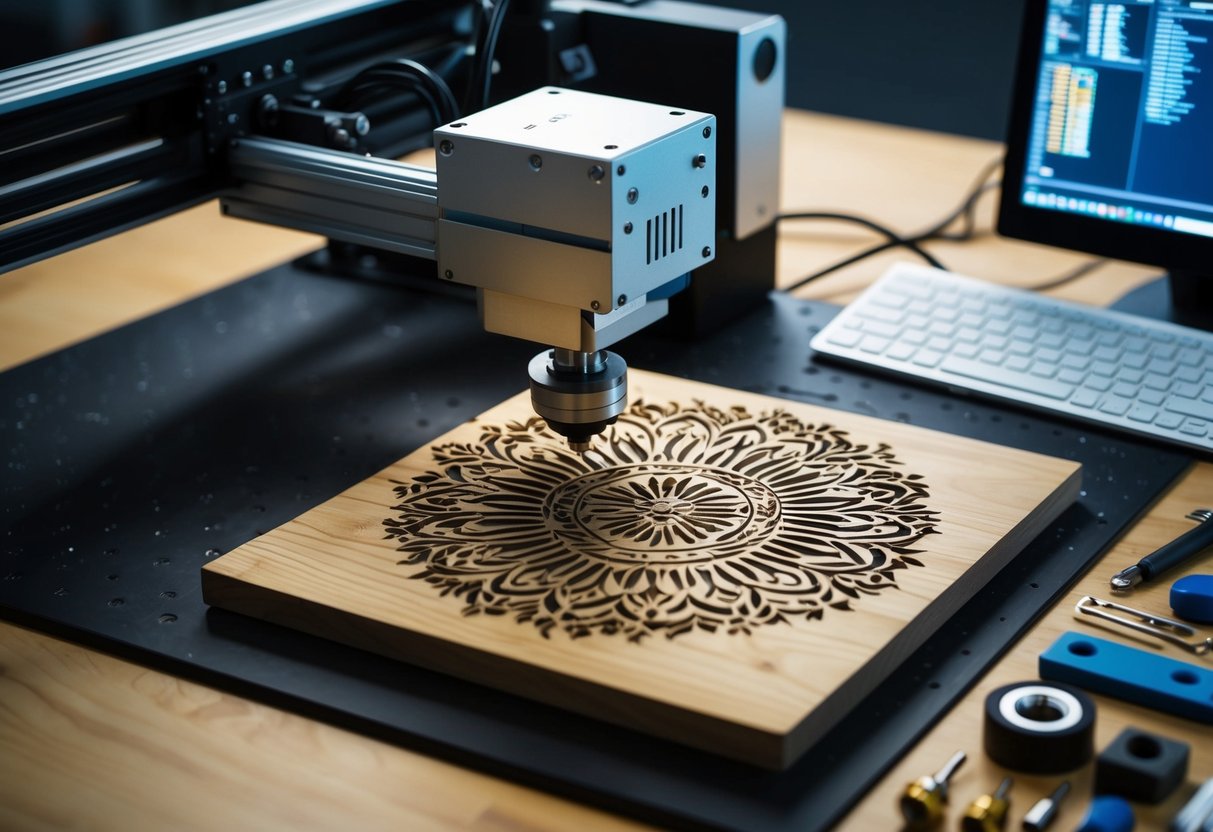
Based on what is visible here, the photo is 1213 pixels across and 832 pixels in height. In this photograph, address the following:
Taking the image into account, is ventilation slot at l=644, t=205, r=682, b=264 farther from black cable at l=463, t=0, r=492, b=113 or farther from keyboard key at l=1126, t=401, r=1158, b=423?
keyboard key at l=1126, t=401, r=1158, b=423

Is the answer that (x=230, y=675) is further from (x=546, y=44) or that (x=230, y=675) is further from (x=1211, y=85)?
(x=1211, y=85)

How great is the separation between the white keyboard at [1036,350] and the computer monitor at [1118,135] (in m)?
0.07

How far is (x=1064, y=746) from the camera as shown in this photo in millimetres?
750

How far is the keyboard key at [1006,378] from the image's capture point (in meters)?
1.16

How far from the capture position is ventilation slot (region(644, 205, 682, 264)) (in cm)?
84

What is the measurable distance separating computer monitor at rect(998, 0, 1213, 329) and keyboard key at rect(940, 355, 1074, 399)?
18cm

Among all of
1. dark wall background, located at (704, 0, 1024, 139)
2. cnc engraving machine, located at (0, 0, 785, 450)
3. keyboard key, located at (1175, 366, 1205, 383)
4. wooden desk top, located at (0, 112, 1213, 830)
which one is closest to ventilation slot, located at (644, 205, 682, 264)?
cnc engraving machine, located at (0, 0, 785, 450)

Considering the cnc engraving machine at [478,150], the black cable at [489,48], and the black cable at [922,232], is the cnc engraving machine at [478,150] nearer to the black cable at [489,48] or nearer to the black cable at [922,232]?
the black cable at [489,48]

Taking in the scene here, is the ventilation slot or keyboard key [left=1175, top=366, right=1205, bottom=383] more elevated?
the ventilation slot

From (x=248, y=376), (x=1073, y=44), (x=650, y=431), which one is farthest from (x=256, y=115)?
(x=1073, y=44)

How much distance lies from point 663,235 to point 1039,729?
0.35 metres

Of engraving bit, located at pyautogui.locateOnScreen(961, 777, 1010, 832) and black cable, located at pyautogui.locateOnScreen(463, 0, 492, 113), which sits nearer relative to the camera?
engraving bit, located at pyautogui.locateOnScreen(961, 777, 1010, 832)

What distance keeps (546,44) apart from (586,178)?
0.48 meters

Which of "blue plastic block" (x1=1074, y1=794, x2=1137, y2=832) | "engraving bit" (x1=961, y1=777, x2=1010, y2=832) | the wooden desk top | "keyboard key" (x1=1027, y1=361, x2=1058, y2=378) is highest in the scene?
"keyboard key" (x1=1027, y1=361, x2=1058, y2=378)
